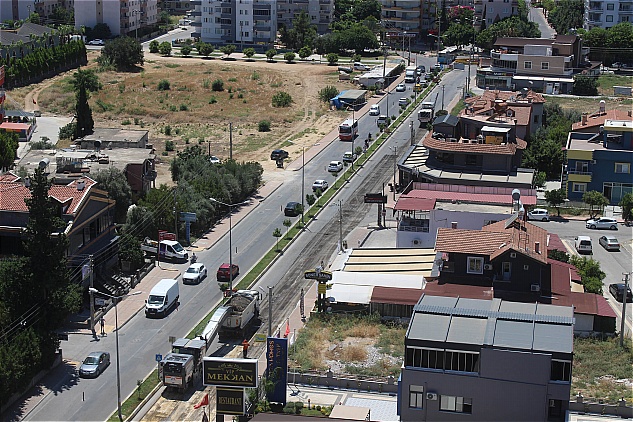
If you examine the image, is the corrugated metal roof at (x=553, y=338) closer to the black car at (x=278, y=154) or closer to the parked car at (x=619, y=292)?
the parked car at (x=619, y=292)

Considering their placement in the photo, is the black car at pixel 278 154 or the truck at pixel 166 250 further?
the black car at pixel 278 154

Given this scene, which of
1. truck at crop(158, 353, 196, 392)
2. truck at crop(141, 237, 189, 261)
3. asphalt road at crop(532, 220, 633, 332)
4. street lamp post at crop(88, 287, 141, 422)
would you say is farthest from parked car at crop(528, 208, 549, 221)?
truck at crop(158, 353, 196, 392)

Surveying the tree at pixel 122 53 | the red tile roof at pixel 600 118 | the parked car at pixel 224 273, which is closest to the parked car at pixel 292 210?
the parked car at pixel 224 273

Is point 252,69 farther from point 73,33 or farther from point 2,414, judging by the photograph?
point 2,414

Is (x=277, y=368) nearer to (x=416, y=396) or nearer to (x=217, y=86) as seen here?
(x=416, y=396)

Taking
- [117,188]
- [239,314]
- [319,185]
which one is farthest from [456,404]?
[319,185]

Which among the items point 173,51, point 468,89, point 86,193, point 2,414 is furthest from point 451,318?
point 173,51

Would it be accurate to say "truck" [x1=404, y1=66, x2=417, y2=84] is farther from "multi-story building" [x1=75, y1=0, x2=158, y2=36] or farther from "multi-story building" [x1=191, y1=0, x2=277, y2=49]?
"multi-story building" [x1=75, y1=0, x2=158, y2=36]
